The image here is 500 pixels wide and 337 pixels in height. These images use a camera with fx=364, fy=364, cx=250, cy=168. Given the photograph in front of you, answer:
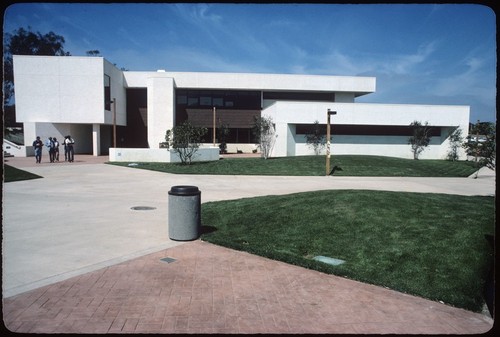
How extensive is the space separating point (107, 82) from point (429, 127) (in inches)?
1153

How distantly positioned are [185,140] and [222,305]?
19877mm

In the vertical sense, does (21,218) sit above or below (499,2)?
below

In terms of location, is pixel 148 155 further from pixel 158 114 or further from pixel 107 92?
pixel 107 92

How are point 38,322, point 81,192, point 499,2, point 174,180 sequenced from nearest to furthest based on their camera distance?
1. point 499,2
2. point 38,322
3. point 81,192
4. point 174,180

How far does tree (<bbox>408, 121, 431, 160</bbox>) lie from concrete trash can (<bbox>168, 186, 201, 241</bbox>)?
95.6 ft

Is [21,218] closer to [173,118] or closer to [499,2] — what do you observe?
[499,2]

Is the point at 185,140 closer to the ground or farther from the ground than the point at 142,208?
farther from the ground

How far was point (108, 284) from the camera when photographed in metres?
5.00

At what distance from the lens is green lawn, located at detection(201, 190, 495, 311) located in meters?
5.32

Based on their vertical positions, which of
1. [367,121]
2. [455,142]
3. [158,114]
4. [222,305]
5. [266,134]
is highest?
[158,114]

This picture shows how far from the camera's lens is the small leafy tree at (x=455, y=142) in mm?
32000

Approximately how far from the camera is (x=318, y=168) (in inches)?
913

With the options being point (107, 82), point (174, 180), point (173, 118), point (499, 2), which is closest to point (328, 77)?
point (173, 118)

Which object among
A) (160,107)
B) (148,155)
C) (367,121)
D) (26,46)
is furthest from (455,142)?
(26,46)
